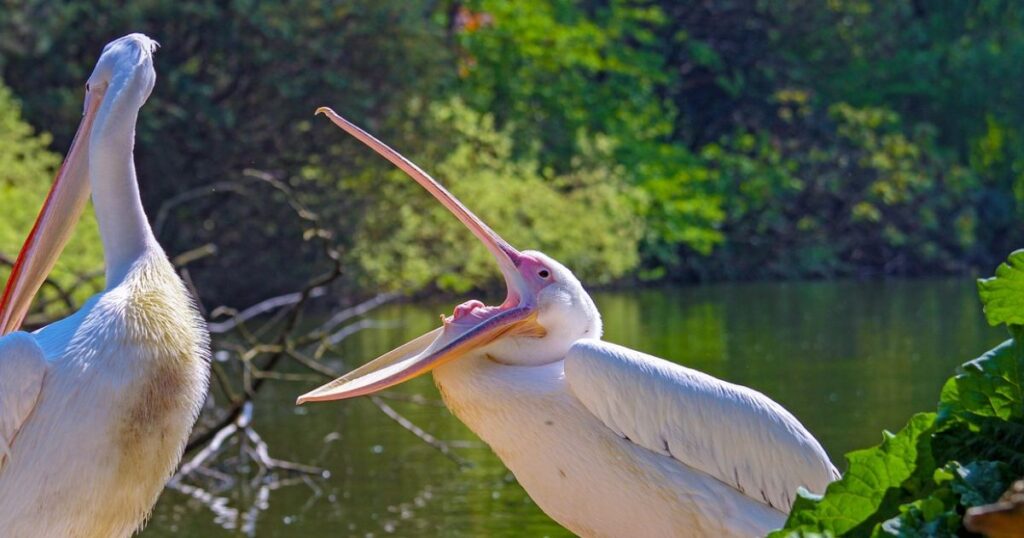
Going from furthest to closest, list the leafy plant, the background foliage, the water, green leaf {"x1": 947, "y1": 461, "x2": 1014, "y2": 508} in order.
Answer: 1. the background foliage
2. the water
3. the leafy plant
4. green leaf {"x1": 947, "y1": 461, "x2": 1014, "y2": 508}

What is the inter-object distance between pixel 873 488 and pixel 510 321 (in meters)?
2.10

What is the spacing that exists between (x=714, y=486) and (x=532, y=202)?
18704 millimetres

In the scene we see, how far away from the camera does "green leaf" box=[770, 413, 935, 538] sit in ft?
5.98

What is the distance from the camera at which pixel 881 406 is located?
981cm

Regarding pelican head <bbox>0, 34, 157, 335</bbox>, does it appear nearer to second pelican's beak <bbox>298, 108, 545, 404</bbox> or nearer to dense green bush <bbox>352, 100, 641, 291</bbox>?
second pelican's beak <bbox>298, 108, 545, 404</bbox>

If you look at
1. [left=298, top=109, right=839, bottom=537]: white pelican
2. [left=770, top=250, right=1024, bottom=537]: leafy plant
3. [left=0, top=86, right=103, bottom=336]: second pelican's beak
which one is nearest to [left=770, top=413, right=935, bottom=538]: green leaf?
[left=770, top=250, right=1024, bottom=537]: leafy plant

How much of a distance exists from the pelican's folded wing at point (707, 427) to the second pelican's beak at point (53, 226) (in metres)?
1.37

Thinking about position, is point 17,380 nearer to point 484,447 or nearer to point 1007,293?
point 1007,293

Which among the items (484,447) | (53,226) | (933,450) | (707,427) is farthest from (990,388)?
(484,447)

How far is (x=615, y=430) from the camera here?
3.86m

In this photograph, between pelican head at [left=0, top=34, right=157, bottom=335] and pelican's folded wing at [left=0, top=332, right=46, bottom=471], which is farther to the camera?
pelican head at [left=0, top=34, right=157, bottom=335]

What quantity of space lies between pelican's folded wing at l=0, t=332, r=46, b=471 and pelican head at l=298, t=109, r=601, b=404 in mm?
634

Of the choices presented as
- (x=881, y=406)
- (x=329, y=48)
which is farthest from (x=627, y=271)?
(x=881, y=406)

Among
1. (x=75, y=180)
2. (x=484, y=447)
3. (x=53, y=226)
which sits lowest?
(x=484, y=447)
